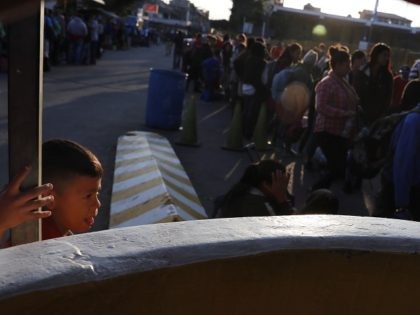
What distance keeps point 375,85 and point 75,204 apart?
6.61 metres

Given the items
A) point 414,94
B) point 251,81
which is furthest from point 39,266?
point 251,81

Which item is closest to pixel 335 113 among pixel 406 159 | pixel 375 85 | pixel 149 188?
pixel 375 85

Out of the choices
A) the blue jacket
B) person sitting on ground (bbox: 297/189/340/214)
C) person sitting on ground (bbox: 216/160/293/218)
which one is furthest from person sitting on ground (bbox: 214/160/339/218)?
the blue jacket

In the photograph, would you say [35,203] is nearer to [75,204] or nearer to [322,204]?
[75,204]

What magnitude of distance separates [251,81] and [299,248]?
9229 mm

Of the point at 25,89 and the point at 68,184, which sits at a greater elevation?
the point at 25,89

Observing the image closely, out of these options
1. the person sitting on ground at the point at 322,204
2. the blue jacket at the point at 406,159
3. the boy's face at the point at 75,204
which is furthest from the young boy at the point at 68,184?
the blue jacket at the point at 406,159

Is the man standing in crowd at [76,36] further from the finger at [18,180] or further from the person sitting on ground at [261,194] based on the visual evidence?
the finger at [18,180]

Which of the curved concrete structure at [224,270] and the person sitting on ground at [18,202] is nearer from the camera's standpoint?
the curved concrete structure at [224,270]

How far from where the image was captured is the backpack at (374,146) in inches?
221

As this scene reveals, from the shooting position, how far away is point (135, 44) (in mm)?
50219

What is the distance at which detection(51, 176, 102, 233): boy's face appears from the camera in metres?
2.29

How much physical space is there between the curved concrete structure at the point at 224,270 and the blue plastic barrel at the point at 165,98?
9.23 metres

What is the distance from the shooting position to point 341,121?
686cm
